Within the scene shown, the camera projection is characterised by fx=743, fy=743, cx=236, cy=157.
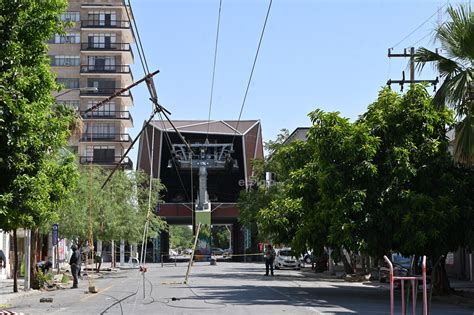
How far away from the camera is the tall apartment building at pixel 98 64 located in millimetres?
84250

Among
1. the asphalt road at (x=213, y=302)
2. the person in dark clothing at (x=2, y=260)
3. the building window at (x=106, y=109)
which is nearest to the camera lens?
the asphalt road at (x=213, y=302)

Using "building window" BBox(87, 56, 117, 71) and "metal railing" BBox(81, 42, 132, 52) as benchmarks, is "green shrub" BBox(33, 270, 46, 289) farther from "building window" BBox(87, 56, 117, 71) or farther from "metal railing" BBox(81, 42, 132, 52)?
"metal railing" BBox(81, 42, 132, 52)

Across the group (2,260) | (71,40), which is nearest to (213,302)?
(2,260)

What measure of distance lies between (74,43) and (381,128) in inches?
2574

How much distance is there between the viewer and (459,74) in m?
21.5

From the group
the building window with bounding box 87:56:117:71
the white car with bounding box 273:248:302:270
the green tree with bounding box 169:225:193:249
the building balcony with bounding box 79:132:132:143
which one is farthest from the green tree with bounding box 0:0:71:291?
the green tree with bounding box 169:225:193:249

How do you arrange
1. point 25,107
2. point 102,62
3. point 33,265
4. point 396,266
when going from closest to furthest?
point 25,107 < point 33,265 < point 396,266 < point 102,62

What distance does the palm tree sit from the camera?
20.5 metres

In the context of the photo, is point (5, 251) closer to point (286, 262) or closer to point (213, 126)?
point (286, 262)

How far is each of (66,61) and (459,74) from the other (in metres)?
69.0

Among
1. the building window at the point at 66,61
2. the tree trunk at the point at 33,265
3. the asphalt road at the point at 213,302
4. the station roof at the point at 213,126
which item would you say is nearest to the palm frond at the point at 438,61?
the asphalt road at the point at 213,302

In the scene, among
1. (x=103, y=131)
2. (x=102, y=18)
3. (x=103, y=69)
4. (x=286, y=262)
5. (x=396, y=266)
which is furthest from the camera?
(x=103, y=131)

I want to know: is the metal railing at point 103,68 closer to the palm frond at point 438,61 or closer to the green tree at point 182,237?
the palm frond at point 438,61

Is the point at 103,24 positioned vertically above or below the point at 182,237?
above
